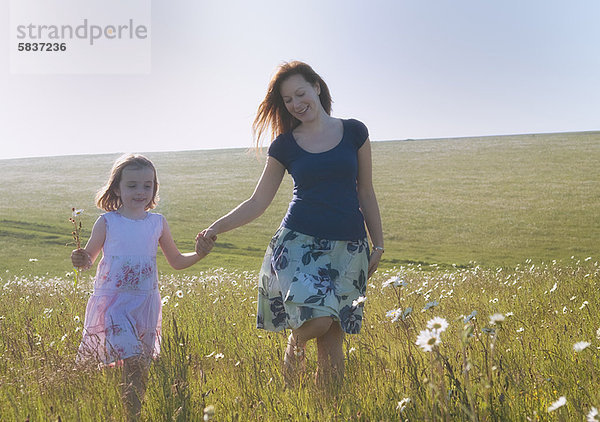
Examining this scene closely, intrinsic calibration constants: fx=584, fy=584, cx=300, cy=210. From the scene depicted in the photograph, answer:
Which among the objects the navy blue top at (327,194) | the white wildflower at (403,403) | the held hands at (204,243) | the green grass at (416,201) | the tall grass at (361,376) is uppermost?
the navy blue top at (327,194)

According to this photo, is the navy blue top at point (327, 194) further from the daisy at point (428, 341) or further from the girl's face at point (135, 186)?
the daisy at point (428, 341)

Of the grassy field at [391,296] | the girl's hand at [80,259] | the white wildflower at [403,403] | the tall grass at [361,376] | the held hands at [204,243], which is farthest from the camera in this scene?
the held hands at [204,243]

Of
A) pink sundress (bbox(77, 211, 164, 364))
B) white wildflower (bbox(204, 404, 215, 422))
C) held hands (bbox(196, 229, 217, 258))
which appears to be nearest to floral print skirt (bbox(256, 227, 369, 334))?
held hands (bbox(196, 229, 217, 258))

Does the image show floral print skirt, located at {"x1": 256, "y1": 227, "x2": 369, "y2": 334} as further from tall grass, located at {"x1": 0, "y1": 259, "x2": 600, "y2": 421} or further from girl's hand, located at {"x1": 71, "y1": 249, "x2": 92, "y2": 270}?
girl's hand, located at {"x1": 71, "y1": 249, "x2": 92, "y2": 270}

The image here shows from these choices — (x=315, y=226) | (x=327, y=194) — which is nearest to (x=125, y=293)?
(x=315, y=226)

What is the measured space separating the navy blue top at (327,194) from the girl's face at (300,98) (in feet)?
0.88

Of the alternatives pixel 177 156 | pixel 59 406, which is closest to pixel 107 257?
pixel 59 406

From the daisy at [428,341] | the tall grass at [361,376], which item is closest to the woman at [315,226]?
the tall grass at [361,376]

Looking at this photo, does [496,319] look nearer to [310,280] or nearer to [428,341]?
[428,341]

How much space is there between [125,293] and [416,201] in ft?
128

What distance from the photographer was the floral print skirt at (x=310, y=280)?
4023 mm

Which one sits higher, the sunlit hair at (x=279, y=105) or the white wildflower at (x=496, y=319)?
the sunlit hair at (x=279, y=105)

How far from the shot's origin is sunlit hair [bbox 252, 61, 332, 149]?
15.6 feet

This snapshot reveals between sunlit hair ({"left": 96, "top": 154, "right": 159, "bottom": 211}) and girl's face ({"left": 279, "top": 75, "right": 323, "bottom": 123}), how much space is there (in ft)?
3.91
